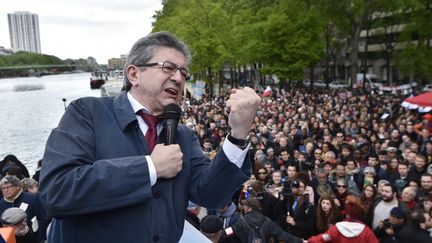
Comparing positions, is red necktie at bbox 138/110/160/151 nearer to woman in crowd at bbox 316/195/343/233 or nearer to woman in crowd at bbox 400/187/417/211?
woman in crowd at bbox 316/195/343/233

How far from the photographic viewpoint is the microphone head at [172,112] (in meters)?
1.88

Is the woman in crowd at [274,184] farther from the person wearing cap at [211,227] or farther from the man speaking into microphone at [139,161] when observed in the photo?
the man speaking into microphone at [139,161]

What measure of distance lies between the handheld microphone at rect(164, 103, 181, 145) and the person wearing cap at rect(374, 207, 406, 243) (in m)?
4.21

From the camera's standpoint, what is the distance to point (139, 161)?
1.68 meters

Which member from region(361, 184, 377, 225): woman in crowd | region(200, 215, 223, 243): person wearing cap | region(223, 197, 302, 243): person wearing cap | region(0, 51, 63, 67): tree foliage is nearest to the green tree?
region(361, 184, 377, 225): woman in crowd

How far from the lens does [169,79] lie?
1.93 m

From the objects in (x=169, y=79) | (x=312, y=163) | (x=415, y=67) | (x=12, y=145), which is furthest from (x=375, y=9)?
(x=169, y=79)

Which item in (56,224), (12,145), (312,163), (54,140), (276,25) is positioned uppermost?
(276,25)

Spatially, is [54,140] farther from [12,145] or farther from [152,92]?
[12,145]

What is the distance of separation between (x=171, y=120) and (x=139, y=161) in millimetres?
265

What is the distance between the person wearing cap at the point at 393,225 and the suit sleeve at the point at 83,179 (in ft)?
14.4

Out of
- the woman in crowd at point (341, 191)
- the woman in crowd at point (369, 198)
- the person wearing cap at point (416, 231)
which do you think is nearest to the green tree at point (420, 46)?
the woman in crowd at point (341, 191)

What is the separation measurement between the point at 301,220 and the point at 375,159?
347 centimetres

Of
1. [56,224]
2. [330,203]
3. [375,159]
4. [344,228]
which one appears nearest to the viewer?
[56,224]
